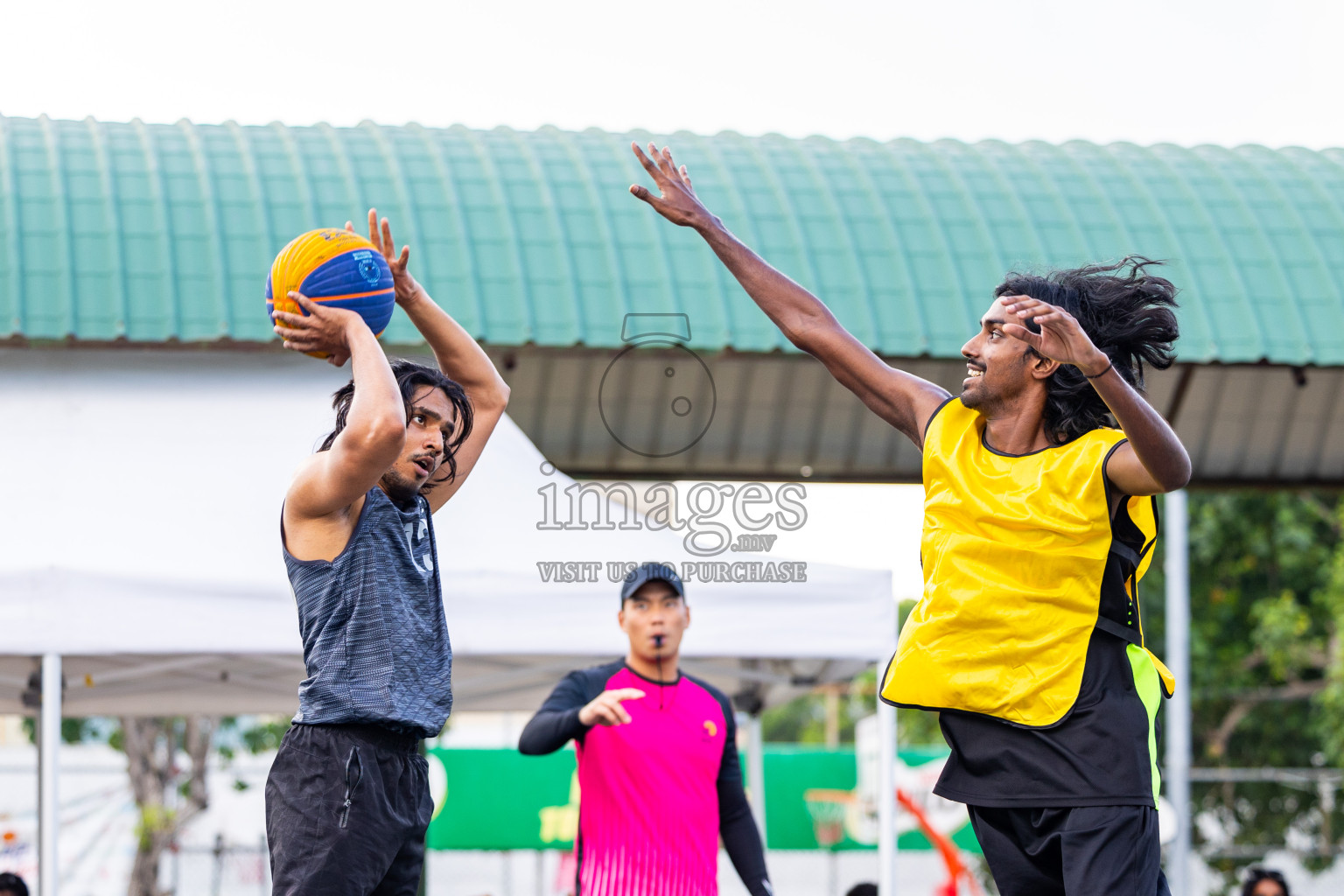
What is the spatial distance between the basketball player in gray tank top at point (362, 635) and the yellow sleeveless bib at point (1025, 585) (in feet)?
3.27

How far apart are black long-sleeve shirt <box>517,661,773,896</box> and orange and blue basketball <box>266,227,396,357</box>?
5.65 feet

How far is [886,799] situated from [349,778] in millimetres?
3581

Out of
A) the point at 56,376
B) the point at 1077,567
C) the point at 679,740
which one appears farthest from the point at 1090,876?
the point at 56,376

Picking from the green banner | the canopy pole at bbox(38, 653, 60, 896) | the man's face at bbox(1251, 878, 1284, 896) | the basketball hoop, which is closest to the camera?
the canopy pole at bbox(38, 653, 60, 896)

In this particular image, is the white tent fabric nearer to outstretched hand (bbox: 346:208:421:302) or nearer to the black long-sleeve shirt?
the black long-sleeve shirt

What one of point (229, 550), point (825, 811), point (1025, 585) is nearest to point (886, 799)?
point (229, 550)

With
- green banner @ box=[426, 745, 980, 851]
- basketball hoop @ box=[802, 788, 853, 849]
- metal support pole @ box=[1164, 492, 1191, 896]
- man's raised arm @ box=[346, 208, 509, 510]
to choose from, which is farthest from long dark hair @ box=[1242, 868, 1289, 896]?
basketball hoop @ box=[802, 788, 853, 849]

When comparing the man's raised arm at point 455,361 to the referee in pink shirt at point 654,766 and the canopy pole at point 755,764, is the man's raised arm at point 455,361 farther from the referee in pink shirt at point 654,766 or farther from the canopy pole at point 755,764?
the canopy pole at point 755,764

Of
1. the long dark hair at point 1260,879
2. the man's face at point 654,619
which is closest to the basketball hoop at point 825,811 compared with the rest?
the long dark hair at point 1260,879

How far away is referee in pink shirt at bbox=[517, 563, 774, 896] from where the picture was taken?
4645mm

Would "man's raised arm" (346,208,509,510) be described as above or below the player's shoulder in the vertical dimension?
above

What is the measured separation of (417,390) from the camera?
316 centimetres

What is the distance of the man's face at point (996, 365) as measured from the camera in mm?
3020

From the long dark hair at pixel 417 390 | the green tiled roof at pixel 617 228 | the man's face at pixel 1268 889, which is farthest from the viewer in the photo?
the green tiled roof at pixel 617 228
